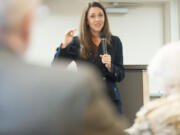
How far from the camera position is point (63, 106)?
0.59m

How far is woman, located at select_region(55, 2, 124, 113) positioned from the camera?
84.7 inches

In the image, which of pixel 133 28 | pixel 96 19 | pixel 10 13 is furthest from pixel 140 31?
pixel 10 13

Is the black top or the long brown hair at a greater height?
the long brown hair

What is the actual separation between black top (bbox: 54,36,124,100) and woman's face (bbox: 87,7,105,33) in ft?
0.42

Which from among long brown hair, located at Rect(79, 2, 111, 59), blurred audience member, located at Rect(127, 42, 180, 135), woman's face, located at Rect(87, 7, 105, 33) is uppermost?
woman's face, located at Rect(87, 7, 105, 33)

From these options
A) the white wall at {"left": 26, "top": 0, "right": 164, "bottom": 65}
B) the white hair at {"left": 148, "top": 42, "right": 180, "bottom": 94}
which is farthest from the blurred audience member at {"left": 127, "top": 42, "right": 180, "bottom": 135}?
the white wall at {"left": 26, "top": 0, "right": 164, "bottom": 65}

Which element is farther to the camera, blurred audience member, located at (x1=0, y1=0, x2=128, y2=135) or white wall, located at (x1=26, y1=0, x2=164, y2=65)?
white wall, located at (x1=26, y1=0, x2=164, y2=65)

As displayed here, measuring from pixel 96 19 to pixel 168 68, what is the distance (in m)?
1.04

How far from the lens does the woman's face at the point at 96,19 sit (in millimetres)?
2291

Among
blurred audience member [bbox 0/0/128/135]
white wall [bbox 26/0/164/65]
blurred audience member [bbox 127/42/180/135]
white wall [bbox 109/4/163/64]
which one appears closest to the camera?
blurred audience member [bbox 0/0/128/135]

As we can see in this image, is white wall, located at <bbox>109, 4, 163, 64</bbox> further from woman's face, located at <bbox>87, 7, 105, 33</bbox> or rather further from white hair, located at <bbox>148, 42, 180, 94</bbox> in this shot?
white hair, located at <bbox>148, 42, 180, 94</bbox>

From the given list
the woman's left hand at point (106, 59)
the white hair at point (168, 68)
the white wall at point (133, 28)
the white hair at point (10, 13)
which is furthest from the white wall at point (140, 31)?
the white hair at point (10, 13)

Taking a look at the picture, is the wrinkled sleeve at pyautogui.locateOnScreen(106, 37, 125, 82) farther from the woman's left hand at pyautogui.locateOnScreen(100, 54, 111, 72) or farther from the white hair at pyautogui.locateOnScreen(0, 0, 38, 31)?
the white hair at pyautogui.locateOnScreen(0, 0, 38, 31)

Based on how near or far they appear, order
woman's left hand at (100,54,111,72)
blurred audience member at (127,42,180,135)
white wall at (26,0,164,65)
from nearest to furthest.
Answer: blurred audience member at (127,42,180,135)
woman's left hand at (100,54,111,72)
white wall at (26,0,164,65)
